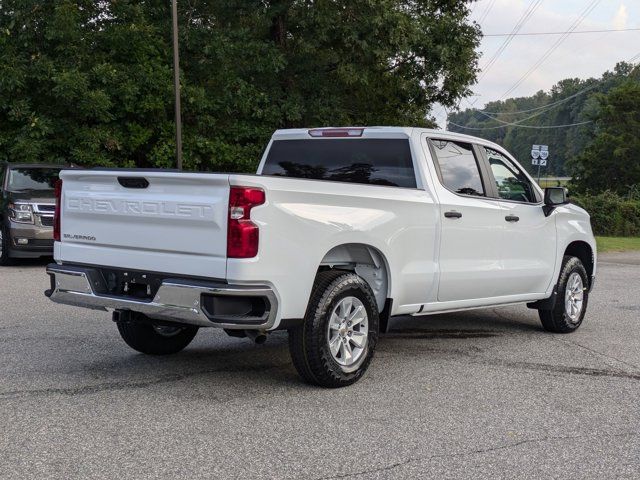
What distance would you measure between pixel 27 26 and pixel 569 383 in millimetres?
19980

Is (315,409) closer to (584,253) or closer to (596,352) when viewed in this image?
(596,352)

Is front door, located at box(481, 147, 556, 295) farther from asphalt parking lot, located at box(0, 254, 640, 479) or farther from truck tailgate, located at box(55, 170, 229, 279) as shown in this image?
truck tailgate, located at box(55, 170, 229, 279)

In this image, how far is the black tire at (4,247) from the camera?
14.5 meters

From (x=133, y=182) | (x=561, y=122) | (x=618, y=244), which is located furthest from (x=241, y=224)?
(x=561, y=122)

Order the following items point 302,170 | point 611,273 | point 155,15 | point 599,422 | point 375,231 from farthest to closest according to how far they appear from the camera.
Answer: point 155,15
point 611,273
point 302,170
point 375,231
point 599,422

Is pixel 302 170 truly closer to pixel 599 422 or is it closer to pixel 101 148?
pixel 599 422

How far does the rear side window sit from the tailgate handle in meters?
1.93

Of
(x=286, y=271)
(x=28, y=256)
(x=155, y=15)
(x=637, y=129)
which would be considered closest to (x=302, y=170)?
(x=286, y=271)

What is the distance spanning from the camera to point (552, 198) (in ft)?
26.7

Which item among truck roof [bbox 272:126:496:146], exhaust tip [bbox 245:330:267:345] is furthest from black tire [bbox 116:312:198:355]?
truck roof [bbox 272:126:496:146]

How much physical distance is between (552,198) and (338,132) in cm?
237

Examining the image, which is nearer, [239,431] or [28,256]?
[239,431]

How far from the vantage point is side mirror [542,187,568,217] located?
8102 millimetres

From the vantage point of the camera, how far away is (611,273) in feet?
51.5
